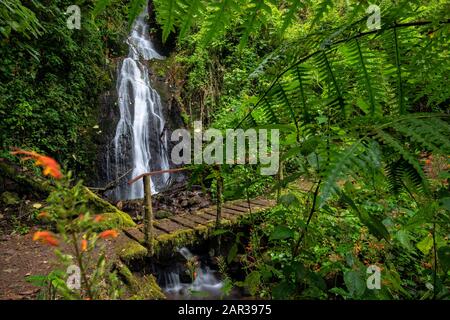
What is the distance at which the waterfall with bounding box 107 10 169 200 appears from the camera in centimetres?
920

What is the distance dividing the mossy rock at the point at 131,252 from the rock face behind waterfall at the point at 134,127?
4.39m

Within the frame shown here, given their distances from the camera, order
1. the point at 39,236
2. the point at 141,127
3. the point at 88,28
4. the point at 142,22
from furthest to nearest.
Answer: the point at 142,22, the point at 141,127, the point at 88,28, the point at 39,236

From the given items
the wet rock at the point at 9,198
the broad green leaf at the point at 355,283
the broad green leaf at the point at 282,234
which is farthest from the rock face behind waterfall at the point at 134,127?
the broad green leaf at the point at 355,283

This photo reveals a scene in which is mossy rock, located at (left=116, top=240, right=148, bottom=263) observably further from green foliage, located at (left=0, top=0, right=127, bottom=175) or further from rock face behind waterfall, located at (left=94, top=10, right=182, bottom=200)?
rock face behind waterfall, located at (left=94, top=10, right=182, bottom=200)

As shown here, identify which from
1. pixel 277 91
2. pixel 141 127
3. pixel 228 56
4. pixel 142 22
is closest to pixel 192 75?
pixel 228 56

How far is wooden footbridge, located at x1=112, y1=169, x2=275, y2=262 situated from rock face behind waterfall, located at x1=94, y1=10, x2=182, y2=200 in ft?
12.1

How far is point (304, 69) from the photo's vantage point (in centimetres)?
97

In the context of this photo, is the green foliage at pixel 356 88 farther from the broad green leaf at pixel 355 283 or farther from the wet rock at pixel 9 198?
the wet rock at pixel 9 198

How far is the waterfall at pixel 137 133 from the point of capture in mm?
9203

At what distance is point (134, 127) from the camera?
385 inches

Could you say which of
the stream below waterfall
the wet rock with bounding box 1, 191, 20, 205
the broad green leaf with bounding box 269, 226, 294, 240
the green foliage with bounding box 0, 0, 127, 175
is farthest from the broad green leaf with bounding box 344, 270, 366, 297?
the wet rock with bounding box 1, 191, 20, 205

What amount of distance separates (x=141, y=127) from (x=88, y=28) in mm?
3377

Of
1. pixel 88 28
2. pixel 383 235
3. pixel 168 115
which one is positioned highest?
pixel 88 28

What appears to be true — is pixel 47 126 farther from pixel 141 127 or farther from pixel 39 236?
pixel 39 236
